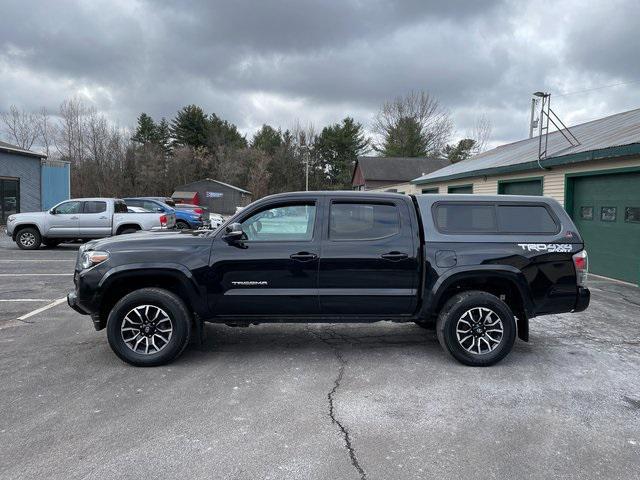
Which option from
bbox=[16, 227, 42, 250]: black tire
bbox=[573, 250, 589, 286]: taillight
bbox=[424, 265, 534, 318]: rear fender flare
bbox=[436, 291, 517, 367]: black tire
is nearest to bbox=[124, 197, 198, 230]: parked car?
bbox=[16, 227, 42, 250]: black tire

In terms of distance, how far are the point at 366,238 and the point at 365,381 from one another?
4.76 ft

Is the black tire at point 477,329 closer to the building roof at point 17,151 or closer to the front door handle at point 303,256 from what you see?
the front door handle at point 303,256

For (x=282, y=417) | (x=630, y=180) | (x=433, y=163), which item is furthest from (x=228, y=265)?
(x=433, y=163)

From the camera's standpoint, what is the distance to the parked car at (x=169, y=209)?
20.4 metres

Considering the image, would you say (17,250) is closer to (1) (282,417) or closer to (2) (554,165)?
(1) (282,417)

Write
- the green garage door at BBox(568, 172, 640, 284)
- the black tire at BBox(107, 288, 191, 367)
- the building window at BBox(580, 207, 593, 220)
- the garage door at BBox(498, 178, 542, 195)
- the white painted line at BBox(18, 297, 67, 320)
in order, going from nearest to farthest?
the black tire at BBox(107, 288, 191, 367), the white painted line at BBox(18, 297, 67, 320), the green garage door at BBox(568, 172, 640, 284), the building window at BBox(580, 207, 593, 220), the garage door at BBox(498, 178, 542, 195)

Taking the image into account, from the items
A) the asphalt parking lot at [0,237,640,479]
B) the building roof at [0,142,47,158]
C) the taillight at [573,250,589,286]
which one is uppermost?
the building roof at [0,142,47,158]

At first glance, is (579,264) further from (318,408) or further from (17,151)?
(17,151)

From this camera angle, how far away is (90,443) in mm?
3322

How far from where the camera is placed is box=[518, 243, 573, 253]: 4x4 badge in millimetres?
4980

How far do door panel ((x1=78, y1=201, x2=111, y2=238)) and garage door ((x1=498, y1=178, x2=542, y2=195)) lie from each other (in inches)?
507

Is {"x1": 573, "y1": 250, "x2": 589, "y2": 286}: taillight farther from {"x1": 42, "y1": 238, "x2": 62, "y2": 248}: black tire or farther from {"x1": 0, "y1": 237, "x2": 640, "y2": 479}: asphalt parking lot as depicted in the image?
{"x1": 42, "y1": 238, "x2": 62, "y2": 248}: black tire

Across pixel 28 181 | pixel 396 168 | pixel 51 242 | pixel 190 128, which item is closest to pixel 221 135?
pixel 190 128

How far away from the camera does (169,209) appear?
20.2 meters
